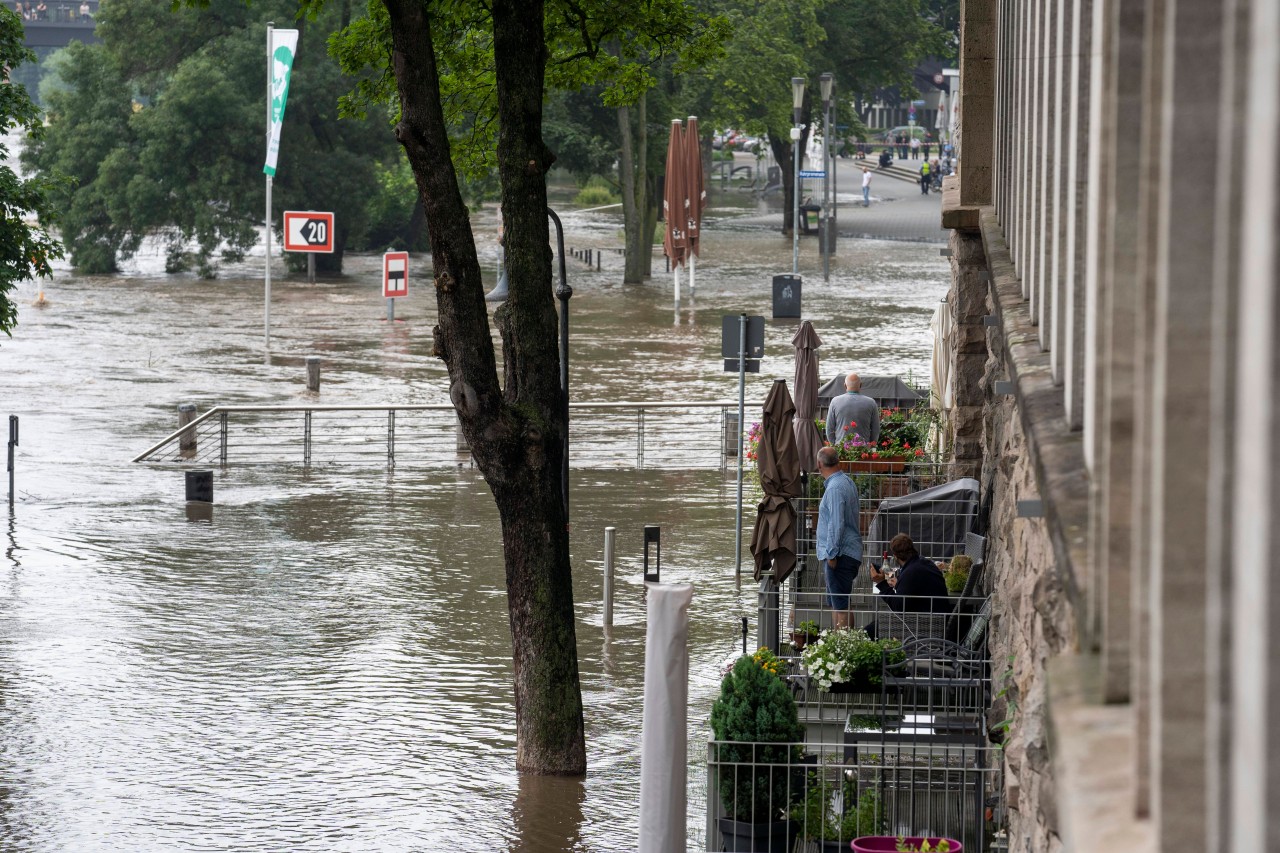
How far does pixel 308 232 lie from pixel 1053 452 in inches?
1624

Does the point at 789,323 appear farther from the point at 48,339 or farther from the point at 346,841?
the point at 346,841

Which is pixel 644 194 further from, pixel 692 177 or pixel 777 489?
pixel 777 489

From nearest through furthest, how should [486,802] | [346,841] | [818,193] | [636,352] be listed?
[346,841] → [486,802] → [636,352] → [818,193]

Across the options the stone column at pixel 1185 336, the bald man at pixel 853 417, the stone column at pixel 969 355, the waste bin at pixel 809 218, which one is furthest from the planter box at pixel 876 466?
the waste bin at pixel 809 218

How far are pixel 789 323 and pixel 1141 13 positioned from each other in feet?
116

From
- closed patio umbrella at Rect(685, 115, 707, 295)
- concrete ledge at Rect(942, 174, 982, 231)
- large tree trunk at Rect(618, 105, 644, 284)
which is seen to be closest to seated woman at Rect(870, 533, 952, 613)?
concrete ledge at Rect(942, 174, 982, 231)

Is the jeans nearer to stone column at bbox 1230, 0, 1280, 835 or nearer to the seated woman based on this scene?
the seated woman

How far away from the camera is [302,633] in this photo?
51.3 ft

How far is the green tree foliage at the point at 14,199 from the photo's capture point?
59.5 ft

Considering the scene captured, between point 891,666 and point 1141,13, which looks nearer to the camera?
point 1141,13

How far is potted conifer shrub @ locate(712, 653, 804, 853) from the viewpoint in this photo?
9367 mm

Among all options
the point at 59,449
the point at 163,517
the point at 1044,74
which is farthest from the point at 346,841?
the point at 59,449

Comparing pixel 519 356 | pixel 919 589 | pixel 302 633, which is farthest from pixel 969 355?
pixel 302 633

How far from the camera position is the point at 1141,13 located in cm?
411
